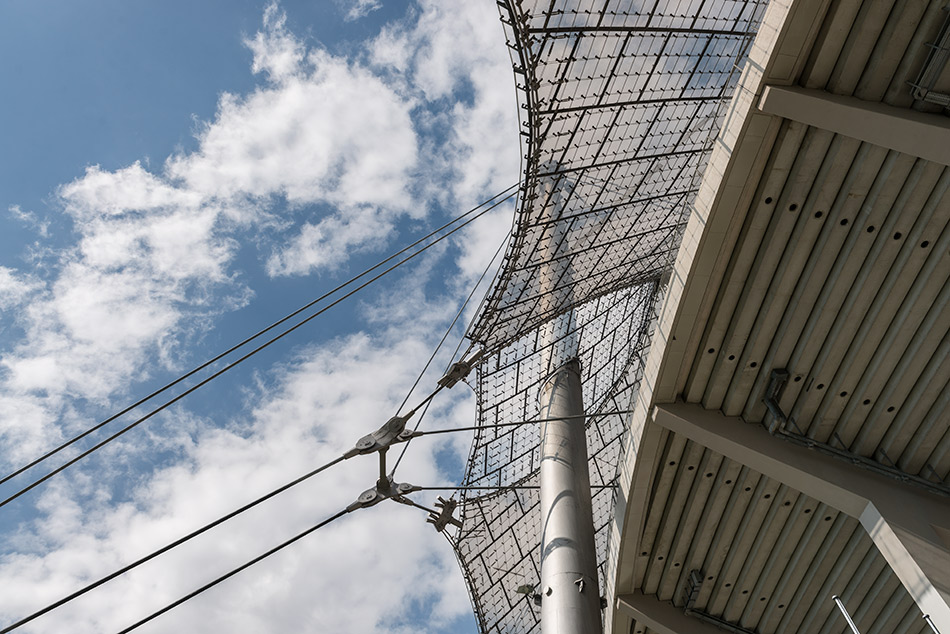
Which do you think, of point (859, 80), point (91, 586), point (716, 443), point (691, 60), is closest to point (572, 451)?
point (716, 443)

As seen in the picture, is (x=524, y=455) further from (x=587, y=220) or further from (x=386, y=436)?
(x=386, y=436)

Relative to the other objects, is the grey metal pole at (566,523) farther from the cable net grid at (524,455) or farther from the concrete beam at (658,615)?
the cable net grid at (524,455)

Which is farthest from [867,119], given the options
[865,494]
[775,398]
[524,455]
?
[524,455]

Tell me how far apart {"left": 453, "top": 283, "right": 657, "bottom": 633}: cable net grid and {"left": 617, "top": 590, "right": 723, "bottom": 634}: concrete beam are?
7.84 metres

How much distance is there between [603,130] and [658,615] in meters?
12.2

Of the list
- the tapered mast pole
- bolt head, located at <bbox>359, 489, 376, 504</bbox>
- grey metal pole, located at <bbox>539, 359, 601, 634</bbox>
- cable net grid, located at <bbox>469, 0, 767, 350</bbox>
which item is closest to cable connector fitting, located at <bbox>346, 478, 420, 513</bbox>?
bolt head, located at <bbox>359, 489, 376, 504</bbox>

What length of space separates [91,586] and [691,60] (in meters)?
16.5

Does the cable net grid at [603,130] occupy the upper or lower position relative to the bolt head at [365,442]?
upper

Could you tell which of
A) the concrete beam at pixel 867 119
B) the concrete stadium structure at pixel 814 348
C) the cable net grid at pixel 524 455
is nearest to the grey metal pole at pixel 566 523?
the concrete stadium structure at pixel 814 348

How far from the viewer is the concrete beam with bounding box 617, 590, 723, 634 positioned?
17.0m

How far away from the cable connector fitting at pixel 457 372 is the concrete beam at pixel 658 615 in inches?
269

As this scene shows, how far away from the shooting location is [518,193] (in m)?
16.7

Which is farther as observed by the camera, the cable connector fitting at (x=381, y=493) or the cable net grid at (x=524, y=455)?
the cable net grid at (x=524, y=455)

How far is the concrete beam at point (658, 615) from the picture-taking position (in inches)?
667
